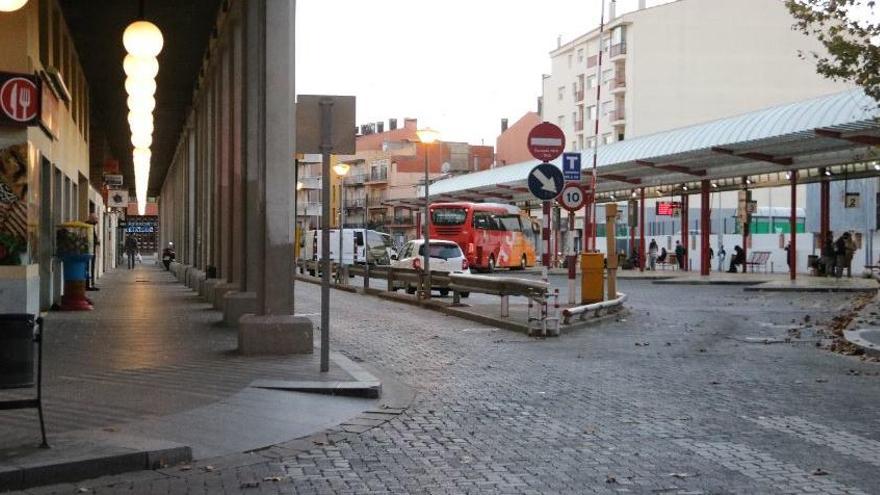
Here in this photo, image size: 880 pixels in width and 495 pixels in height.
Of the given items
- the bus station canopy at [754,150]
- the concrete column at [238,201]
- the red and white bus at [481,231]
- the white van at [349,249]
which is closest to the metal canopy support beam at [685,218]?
the bus station canopy at [754,150]

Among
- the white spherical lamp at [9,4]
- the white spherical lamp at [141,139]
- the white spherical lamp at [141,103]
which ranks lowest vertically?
the white spherical lamp at [141,139]

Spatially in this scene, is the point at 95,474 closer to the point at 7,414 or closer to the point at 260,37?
the point at 7,414

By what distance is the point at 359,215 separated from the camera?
392 ft

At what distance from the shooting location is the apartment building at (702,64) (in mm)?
75062

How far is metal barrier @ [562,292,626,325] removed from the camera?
1744 cm

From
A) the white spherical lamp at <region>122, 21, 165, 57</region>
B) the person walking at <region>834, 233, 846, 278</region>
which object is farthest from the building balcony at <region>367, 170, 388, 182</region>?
the white spherical lamp at <region>122, 21, 165, 57</region>

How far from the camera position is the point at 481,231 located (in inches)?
1961

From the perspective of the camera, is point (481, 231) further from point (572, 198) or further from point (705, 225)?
point (572, 198)

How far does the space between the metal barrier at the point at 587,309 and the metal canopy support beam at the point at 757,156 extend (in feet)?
45.9

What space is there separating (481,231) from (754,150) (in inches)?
735

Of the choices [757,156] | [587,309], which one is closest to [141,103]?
[587,309]

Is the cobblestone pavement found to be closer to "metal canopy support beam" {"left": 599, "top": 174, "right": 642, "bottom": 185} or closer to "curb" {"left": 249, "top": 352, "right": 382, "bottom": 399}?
"curb" {"left": 249, "top": 352, "right": 382, "bottom": 399}

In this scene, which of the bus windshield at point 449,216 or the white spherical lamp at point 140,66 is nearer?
the white spherical lamp at point 140,66

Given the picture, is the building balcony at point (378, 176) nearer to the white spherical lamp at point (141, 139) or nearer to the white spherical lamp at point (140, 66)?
the white spherical lamp at point (141, 139)
